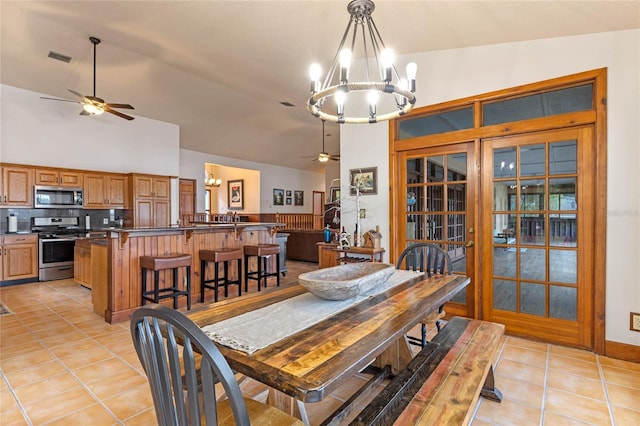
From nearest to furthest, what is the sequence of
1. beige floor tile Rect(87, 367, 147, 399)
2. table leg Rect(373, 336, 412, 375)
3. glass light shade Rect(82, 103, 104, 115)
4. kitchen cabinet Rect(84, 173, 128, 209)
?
beige floor tile Rect(87, 367, 147, 399) < table leg Rect(373, 336, 412, 375) < glass light shade Rect(82, 103, 104, 115) < kitchen cabinet Rect(84, 173, 128, 209)

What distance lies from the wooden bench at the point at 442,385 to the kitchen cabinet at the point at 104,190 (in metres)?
6.93

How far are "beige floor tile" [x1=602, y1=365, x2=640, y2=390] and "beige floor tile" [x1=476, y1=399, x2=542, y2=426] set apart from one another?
863mm

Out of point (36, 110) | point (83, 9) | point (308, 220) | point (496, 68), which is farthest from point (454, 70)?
point (308, 220)

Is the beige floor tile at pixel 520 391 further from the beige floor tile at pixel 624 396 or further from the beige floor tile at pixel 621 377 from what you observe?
the beige floor tile at pixel 621 377

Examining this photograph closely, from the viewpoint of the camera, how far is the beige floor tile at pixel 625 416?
1933 mm

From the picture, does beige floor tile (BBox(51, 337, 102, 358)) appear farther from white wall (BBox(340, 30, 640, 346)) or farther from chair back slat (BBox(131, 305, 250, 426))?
white wall (BBox(340, 30, 640, 346))

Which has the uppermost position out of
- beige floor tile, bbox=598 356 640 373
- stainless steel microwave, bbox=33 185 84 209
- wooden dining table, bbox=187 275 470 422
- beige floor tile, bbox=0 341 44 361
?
stainless steel microwave, bbox=33 185 84 209

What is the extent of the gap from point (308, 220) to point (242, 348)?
1165cm

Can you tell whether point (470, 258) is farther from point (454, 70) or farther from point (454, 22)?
point (454, 22)

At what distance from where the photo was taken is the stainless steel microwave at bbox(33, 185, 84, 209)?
227 inches

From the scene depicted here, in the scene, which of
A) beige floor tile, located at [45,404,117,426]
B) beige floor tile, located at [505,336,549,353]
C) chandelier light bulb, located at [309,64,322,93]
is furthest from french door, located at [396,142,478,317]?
beige floor tile, located at [45,404,117,426]

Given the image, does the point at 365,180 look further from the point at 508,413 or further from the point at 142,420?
the point at 142,420

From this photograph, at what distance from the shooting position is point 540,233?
315 centimetres

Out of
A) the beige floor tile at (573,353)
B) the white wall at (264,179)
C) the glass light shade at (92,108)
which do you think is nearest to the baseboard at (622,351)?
the beige floor tile at (573,353)
